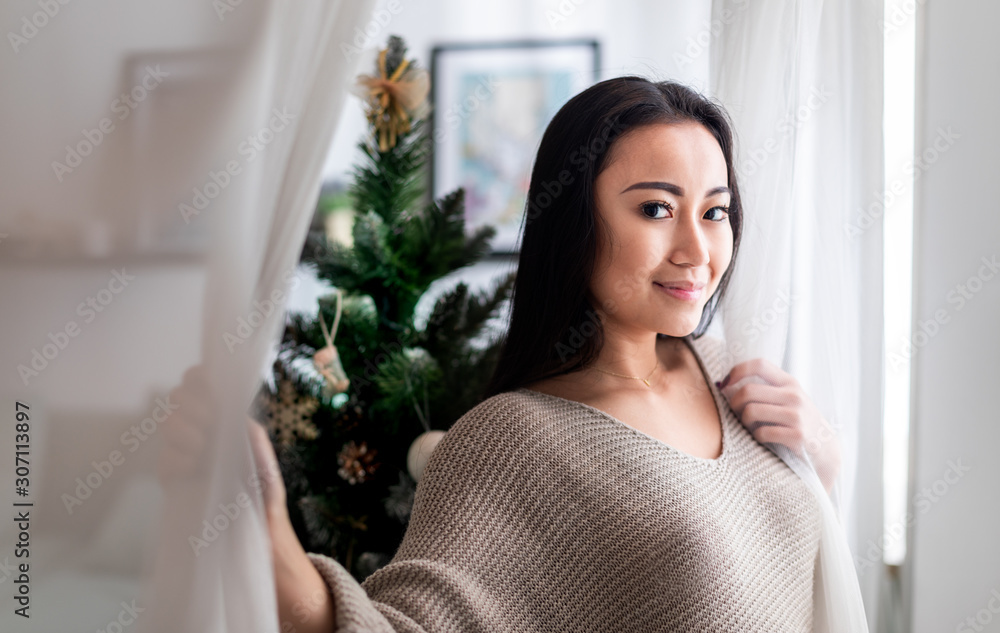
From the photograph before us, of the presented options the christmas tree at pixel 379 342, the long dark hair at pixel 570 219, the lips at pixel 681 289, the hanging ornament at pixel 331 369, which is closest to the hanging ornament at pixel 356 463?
the christmas tree at pixel 379 342

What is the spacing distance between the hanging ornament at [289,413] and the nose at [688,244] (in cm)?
59

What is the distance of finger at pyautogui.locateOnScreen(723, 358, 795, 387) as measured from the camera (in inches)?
36.3

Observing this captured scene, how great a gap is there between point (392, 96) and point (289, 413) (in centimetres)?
50

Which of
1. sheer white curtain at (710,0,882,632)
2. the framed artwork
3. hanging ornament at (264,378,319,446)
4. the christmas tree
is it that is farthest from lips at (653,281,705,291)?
the framed artwork

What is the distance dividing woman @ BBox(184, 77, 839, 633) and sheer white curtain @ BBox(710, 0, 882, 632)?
33 mm

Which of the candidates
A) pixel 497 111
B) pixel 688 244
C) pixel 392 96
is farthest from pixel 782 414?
pixel 497 111

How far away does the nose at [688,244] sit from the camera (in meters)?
0.81

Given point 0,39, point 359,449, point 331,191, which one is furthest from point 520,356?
point 331,191

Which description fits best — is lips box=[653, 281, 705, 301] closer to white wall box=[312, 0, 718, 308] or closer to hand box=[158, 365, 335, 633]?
hand box=[158, 365, 335, 633]

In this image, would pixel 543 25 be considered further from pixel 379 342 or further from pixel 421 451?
pixel 421 451

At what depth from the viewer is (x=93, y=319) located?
1.85 feet

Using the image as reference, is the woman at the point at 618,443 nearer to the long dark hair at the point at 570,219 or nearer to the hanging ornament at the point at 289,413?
the long dark hair at the point at 570,219

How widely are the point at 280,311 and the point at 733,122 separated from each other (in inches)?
25.3

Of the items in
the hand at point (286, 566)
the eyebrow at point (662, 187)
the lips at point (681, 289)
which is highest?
the eyebrow at point (662, 187)
